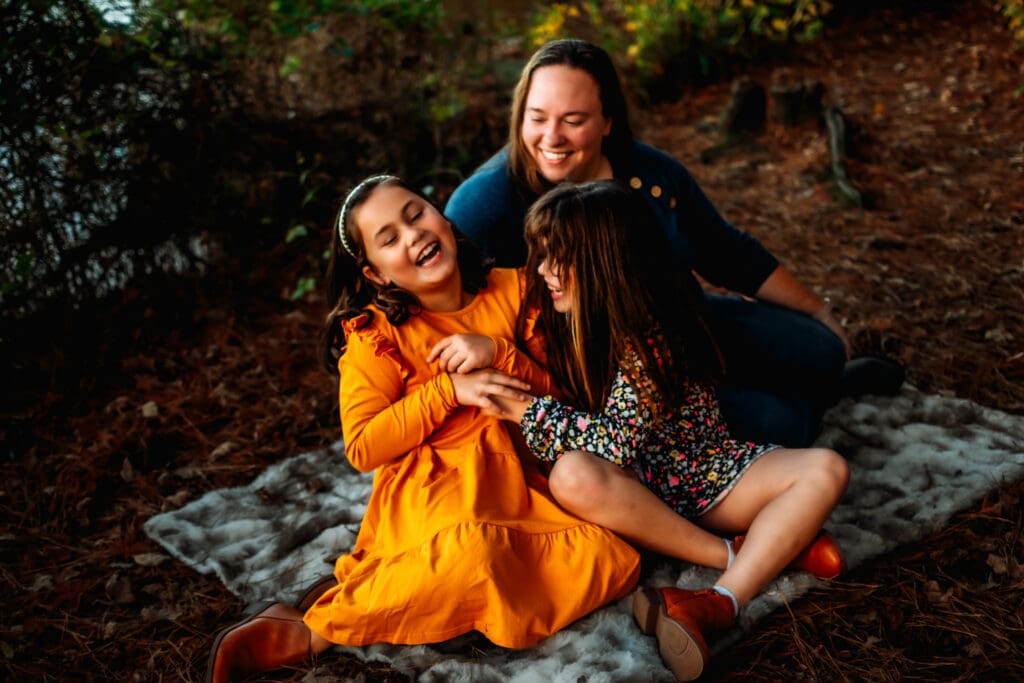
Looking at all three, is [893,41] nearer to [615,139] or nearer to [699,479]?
[615,139]

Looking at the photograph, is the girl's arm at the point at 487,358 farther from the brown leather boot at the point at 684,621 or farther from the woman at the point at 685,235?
the brown leather boot at the point at 684,621

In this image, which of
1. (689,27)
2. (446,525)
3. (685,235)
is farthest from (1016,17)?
(446,525)

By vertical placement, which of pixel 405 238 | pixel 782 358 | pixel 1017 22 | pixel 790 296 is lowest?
pixel 782 358

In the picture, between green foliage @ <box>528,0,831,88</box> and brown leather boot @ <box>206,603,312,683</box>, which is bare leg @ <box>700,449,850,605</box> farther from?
green foliage @ <box>528,0,831,88</box>

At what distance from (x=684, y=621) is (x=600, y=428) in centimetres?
54

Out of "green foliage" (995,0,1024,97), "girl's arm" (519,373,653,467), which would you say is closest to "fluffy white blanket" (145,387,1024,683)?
"girl's arm" (519,373,653,467)

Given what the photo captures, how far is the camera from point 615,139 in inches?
107

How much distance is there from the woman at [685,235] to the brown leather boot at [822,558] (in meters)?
0.46

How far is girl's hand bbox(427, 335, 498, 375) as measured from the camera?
2.13m

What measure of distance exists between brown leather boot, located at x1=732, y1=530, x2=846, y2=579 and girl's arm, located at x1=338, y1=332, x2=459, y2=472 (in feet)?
3.12

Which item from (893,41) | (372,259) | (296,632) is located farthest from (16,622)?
(893,41)

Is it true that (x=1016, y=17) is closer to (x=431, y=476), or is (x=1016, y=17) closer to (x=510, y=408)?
(x=510, y=408)

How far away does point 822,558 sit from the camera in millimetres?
2055

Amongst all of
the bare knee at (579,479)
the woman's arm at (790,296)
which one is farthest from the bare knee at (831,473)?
the woman's arm at (790,296)
